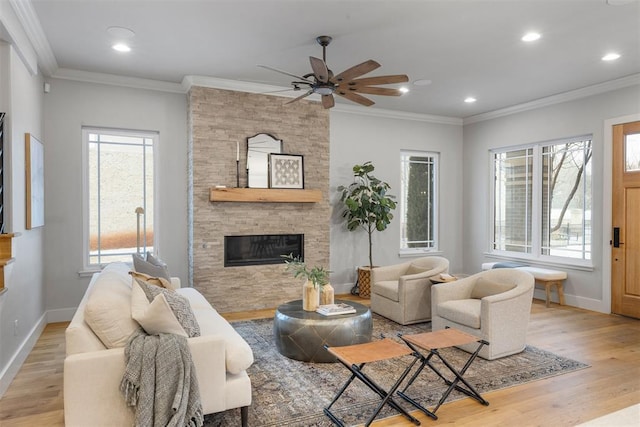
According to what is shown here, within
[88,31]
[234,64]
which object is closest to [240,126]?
[234,64]

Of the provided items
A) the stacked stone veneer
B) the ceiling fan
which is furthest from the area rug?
the ceiling fan

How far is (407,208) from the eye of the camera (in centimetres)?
703

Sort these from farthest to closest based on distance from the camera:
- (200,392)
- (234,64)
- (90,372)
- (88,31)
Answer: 1. (234,64)
2. (88,31)
3. (200,392)
4. (90,372)

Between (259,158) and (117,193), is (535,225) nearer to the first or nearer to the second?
(259,158)

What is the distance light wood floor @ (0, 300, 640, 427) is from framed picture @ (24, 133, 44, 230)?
4.15 feet

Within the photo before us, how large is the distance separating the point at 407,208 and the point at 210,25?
4.55 m

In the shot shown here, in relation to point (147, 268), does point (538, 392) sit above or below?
below

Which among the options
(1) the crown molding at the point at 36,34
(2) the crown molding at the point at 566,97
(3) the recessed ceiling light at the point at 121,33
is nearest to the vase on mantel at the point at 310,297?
(3) the recessed ceiling light at the point at 121,33

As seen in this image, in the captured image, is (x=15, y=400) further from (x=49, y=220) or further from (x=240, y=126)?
(x=240, y=126)

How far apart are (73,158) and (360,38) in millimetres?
3662

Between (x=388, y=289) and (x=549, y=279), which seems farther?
(x=549, y=279)

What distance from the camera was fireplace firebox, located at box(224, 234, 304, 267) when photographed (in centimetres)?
534

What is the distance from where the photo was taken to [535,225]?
618 cm

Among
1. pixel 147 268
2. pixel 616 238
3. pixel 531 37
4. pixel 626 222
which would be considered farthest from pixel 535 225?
pixel 147 268
